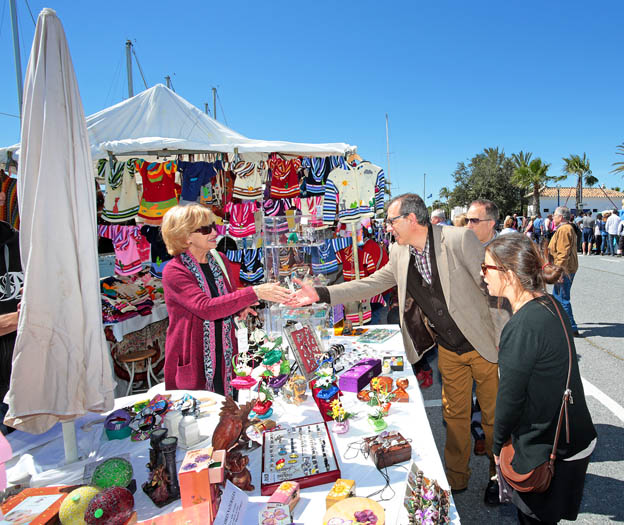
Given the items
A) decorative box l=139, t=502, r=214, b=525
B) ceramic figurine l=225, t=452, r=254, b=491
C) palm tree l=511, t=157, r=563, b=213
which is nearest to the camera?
decorative box l=139, t=502, r=214, b=525

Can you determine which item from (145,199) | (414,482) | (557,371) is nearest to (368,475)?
(414,482)

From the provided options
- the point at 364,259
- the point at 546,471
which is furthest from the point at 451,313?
the point at 364,259

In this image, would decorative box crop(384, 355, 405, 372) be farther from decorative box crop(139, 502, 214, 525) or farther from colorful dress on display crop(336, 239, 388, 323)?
colorful dress on display crop(336, 239, 388, 323)

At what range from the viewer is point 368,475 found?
1437mm

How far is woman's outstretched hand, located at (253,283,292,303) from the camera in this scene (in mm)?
2258

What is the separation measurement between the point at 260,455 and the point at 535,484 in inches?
41.9

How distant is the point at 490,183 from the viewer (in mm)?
35625

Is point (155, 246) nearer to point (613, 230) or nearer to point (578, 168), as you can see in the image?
point (613, 230)

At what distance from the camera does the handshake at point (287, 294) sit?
7.52 feet

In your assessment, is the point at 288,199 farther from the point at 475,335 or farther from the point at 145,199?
the point at 475,335

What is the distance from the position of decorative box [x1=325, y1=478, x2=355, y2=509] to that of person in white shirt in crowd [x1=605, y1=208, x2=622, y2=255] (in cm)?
1673

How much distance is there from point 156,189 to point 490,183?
36272 mm

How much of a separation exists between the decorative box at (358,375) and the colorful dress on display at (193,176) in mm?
3491

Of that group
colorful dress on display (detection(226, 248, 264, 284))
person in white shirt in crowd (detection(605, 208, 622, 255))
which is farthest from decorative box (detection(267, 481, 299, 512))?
person in white shirt in crowd (detection(605, 208, 622, 255))
